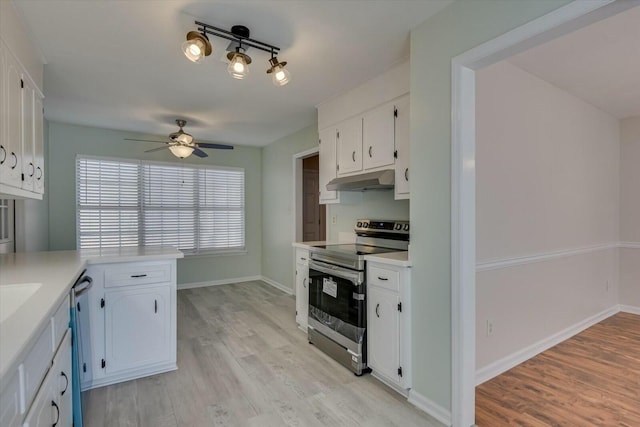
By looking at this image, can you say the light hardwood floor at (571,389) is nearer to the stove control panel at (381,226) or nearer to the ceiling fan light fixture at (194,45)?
the stove control panel at (381,226)

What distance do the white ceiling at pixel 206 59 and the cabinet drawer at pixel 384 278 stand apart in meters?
1.72

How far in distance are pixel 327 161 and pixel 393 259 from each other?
1616 millimetres

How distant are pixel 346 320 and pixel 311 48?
222 cm

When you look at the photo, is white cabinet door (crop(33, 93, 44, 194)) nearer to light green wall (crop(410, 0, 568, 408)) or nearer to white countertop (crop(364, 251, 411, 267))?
white countertop (crop(364, 251, 411, 267))

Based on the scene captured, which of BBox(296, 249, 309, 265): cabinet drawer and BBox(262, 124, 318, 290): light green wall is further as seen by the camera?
BBox(262, 124, 318, 290): light green wall

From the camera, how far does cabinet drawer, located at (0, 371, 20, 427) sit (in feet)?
2.62

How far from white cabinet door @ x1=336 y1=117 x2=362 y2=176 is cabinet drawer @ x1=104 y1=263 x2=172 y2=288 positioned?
1.89 metres

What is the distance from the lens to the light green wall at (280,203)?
16.3ft

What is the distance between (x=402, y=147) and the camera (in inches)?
101

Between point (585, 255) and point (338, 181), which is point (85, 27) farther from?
point (585, 255)

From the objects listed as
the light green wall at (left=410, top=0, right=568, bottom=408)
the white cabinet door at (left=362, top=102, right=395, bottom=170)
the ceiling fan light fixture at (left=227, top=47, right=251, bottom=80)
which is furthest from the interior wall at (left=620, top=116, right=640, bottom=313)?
the ceiling fan light fixture at (left=227, top=47, right=251, bottom=80)

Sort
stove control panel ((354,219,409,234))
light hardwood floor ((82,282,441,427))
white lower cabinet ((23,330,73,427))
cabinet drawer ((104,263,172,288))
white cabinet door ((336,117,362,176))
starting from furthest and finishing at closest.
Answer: white cabinet door ((336,117,362,176)), stove control panel ((354,219,409,234)), cabinet drawer ((104,263,172,288)), light hardwood floor ((82,282,441,427)), white lower cabinet ((23,330,73,427))

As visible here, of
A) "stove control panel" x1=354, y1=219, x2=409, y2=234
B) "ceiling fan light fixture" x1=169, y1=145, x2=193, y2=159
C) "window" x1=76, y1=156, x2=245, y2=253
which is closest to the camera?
"stove control panel" x1=354, y1=219, x2=409, y2=234

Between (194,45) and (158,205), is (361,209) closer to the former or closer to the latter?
(194,45)
